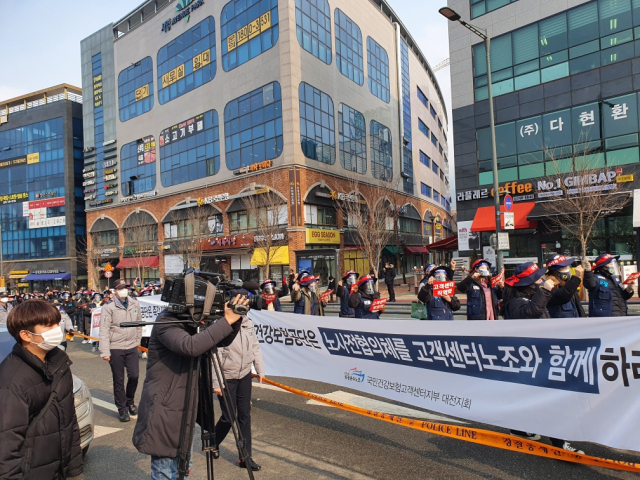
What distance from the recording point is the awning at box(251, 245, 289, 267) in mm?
31594

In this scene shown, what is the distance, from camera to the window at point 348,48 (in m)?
37.6

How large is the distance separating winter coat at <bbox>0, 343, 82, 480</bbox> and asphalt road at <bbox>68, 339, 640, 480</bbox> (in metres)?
2.13

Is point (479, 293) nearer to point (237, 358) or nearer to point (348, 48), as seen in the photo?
point (237, 358)

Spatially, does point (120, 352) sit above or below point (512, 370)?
below

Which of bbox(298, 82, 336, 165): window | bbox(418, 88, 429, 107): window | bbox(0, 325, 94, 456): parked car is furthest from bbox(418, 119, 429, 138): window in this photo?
bbox(0, 325, 94, 456): parked car

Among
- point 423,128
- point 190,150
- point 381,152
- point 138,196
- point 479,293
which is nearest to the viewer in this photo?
point 479,293

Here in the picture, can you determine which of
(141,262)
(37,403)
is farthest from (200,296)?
(141,262)

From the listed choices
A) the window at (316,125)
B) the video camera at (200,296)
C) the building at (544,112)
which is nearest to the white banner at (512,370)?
the video camera at (200,296)

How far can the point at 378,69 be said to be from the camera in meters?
44.3

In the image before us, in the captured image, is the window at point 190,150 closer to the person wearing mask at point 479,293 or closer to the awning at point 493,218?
the awning at point 493,218

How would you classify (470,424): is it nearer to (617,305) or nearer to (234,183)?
(617,305)

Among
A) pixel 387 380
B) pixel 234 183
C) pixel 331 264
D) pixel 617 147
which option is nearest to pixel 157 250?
pixel 234 183

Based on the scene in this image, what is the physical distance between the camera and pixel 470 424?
522 centimetres

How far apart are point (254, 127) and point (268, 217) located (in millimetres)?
7492
